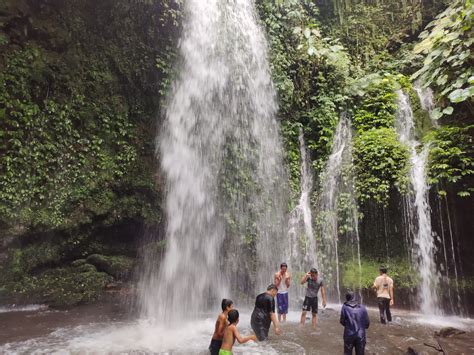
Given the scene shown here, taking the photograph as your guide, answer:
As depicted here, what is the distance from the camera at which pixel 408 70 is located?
1330 centimetres

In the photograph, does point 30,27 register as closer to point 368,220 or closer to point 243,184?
point 243,184

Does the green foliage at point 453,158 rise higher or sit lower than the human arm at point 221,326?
higher

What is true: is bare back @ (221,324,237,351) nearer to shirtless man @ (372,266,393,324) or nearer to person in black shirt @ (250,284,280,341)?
person in black shirt @ (250,284,280,341)

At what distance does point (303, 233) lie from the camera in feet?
36.9

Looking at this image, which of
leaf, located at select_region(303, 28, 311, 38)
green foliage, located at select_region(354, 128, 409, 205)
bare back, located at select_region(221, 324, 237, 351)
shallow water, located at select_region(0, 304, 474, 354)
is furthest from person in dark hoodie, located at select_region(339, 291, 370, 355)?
leaf, located at select_region(303, 28, 311, 38)

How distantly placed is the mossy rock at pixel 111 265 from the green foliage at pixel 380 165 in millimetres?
7137

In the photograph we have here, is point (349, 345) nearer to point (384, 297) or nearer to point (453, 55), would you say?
point (384, 297)

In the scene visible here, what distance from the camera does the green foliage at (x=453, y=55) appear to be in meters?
9.03

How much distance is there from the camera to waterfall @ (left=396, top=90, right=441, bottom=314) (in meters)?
9.44

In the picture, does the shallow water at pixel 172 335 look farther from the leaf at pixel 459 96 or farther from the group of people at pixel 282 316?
the leaf at pixel 459 96

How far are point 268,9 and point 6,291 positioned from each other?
1240cm

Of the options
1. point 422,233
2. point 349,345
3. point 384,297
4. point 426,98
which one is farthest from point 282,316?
point 426,98

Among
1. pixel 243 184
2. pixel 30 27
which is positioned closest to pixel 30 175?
pixel 30 27

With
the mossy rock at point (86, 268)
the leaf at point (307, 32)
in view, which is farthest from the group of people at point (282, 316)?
the leaf at point (307, 32)
